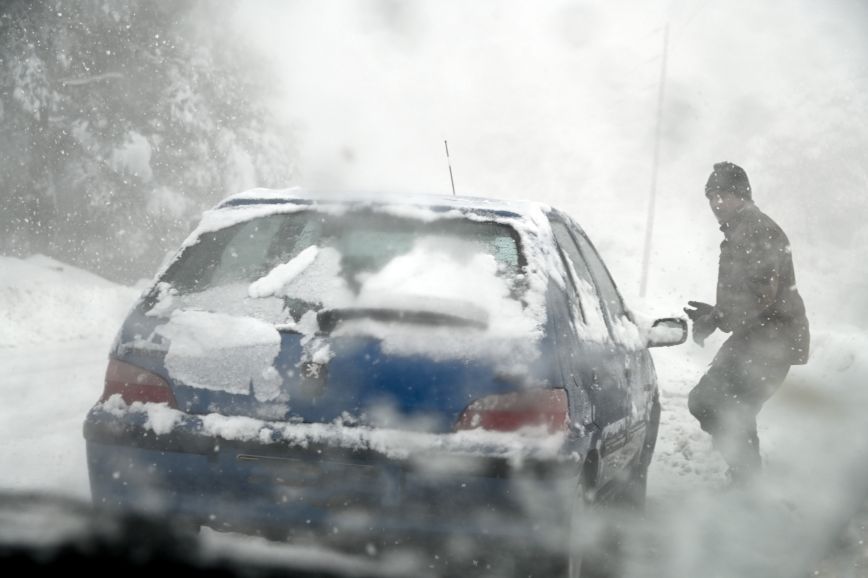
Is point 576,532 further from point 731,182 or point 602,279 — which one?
point 731,182

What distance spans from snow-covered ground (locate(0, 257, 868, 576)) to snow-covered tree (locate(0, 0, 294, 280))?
671 cm

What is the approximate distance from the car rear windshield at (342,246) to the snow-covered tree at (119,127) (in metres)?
18.3

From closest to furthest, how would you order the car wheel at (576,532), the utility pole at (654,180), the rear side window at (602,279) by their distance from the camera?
the car wheel at (576,532) < the rear side window at (602,279) < the utility pole at (654,180)

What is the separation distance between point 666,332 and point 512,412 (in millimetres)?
2347

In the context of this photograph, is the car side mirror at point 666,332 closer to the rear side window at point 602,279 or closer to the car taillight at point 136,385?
the rear side window at point 602,279

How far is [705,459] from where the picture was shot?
686cm

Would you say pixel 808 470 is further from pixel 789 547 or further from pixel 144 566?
pixel 144 566

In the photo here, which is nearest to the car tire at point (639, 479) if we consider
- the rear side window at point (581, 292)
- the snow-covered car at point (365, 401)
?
the rear side window at point (581, 292)

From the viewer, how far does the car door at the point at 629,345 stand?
418cm

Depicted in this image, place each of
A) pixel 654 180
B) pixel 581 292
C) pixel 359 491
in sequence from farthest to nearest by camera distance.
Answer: pixel 654 180 → pixel 581 292 → pixel 359 491

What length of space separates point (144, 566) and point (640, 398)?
2.90 metres

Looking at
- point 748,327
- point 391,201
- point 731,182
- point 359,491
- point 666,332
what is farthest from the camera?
point 731,182

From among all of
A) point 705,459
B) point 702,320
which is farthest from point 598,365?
point 705,459

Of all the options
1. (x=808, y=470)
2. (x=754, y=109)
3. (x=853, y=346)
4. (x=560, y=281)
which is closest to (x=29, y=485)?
(x=560, y=281)
